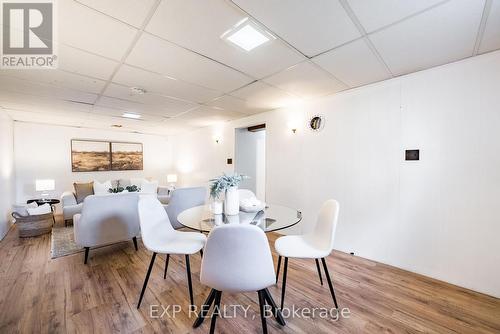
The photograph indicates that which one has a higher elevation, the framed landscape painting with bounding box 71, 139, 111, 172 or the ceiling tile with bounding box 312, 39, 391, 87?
the ceiling tile with bounding box 312, 39, 391, 87

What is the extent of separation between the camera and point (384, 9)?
4.53ft

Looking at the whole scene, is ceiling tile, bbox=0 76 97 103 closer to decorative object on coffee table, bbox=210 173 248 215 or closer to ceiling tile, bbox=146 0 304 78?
ceiling tile, bbox=146 0 304 78

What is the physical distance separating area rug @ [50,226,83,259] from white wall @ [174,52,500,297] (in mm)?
3490

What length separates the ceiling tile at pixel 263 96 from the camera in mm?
2760

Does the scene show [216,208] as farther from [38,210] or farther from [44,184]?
[44,184]

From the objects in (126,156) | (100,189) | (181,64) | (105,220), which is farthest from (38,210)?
(181,64)

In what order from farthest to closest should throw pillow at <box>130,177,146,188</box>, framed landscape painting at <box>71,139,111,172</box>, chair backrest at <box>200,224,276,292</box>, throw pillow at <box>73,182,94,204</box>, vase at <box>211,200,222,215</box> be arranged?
throw pillow at <box>130,177,146,188</box>, framed landscape painting at <box>71,139,111,172</box>, throw pillow at <box>73,182,94,204</box>, vase at <box>211,200,222,215</box>, chair backrest at <box>200,224,276,292</box>

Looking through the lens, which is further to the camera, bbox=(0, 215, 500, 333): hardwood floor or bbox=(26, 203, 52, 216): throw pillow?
bbox=(26, 203, 52, 216): throw pillow

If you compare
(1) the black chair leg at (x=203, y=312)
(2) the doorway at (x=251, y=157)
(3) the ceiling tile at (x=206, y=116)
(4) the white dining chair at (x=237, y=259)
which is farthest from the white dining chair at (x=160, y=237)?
(2) the doorway at (x=251, y=157)

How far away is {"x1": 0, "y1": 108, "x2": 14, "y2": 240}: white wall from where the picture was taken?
345cm

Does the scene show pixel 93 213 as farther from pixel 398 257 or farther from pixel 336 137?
pixel 398 257

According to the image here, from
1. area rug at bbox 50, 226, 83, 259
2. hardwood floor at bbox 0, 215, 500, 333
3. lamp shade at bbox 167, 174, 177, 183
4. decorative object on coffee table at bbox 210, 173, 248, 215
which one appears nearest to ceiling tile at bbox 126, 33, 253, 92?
decorative object on coffee table at bbox 210, 173, 248, 215

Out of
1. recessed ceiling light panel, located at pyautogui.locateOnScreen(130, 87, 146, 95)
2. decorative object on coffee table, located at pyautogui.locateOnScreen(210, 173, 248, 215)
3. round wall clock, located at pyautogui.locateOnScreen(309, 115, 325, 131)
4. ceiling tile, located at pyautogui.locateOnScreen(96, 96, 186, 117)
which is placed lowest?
decorative object on coffee table, located at pyautogui.locateOnScreen(210, 173, 248, 215)

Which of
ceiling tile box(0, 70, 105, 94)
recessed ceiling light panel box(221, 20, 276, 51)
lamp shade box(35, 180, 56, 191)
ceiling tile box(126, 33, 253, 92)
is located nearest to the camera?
recessed ceiling light panel box(221, 20, 276, 51)
